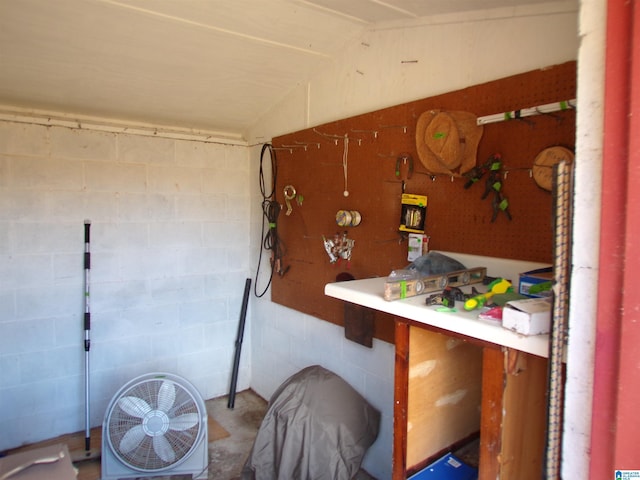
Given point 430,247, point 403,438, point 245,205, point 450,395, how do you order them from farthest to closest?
point 245,205 < point 430,247 < point 450,395 < point 403,438

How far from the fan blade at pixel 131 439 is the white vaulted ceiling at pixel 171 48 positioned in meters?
1.83

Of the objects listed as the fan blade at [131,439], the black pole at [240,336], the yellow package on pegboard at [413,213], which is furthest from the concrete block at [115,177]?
the yellow package on pegboard at [413,213]

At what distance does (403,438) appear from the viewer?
4.04ft

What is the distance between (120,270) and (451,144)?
2.22 meters

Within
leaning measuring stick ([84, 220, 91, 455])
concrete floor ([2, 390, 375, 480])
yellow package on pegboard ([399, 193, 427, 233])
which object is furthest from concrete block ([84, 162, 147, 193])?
yellow package on pegboard ([399, 193, 427, 233])

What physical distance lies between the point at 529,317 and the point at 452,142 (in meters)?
0.89

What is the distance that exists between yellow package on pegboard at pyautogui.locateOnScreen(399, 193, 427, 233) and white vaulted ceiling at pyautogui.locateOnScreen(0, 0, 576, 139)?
744 mm

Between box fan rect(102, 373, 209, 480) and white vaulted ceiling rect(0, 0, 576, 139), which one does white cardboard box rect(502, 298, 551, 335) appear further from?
box fan rect(102, 373, 209, 480)

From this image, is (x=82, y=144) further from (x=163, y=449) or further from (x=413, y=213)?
(x=413, y=213)

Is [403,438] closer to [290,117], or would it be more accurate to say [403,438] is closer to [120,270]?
[290,117]

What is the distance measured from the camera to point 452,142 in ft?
5.15

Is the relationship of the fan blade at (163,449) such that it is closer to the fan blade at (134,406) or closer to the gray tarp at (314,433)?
the fan blade at (134,406)

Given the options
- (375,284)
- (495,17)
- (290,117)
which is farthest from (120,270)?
(495,17)

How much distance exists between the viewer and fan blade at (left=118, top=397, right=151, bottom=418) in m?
2.11
